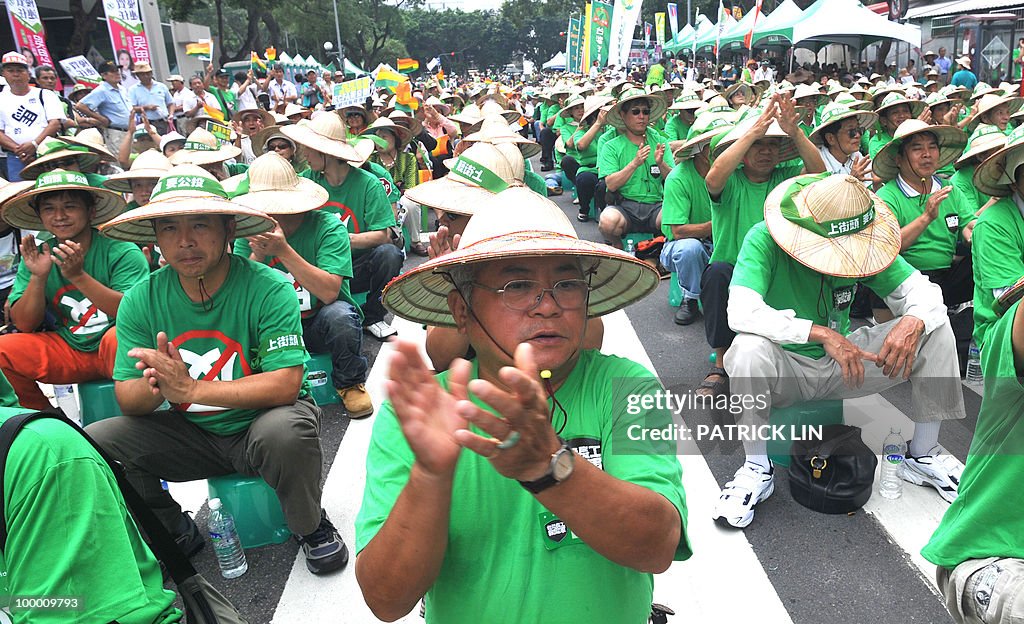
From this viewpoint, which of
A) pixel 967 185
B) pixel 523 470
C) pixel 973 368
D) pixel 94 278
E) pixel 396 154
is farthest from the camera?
pixel 396 154

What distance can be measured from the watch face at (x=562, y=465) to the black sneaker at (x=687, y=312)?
4918 mm

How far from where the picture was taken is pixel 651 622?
2.02m

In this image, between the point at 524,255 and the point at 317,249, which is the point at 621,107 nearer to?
the point at 317,249

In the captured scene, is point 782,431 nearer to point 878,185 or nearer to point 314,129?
point 878,185

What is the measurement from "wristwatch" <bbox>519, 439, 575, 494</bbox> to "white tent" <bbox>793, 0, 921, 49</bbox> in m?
17.1

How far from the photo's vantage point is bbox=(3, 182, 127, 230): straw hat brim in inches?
147

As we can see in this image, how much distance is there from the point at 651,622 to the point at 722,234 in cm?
333

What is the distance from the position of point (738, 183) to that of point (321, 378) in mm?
2954

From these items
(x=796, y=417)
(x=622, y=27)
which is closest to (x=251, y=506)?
(x=796, y=417)

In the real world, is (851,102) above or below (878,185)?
above

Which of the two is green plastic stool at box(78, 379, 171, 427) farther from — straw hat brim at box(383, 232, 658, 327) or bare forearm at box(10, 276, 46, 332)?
straw hat brim at box(383, 232, 658, 327)

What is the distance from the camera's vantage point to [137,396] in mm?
2896

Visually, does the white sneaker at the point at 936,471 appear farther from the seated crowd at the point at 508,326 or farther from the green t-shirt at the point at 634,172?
the green t-shirt at the point at 634,172

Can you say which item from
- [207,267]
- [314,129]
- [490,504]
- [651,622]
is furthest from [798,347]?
[314,129]
